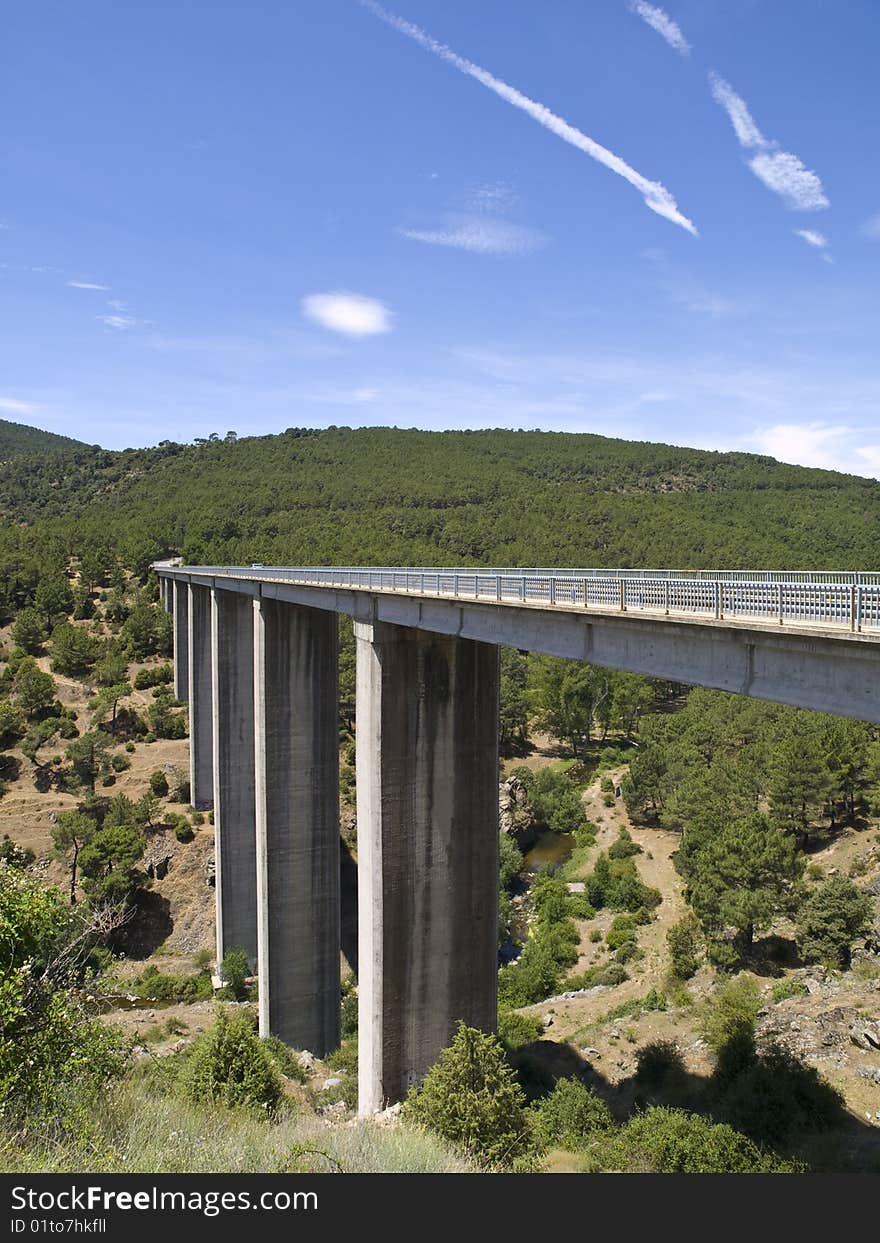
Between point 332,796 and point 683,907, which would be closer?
point 332,796

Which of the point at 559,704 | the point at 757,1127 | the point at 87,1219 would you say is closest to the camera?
the point at 87,1219

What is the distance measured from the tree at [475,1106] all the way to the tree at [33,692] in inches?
1793

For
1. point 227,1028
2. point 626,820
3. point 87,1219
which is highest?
point 87,1219

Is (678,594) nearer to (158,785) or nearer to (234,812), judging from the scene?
(234,812)

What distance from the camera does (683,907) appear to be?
35.5 m

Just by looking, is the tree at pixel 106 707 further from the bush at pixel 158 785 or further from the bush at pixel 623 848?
the bush at pixel 623 848

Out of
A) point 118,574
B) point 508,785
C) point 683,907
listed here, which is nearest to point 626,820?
point 508,785

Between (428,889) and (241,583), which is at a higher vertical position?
(241,583)

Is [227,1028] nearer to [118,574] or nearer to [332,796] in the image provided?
[332,796]

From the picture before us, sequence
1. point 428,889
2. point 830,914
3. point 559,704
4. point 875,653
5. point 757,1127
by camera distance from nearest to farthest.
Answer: point 875,653 → point 757,1127 → point 428,889 → point 830,914 → point 559,704

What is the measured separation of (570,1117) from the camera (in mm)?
17031

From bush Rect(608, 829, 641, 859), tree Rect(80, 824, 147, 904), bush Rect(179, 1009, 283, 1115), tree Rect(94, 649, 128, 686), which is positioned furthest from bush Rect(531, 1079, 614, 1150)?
tree Rect(94, 649, 128, 686)

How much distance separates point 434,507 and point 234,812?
102171 millimetres

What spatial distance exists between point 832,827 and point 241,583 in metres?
33.1
